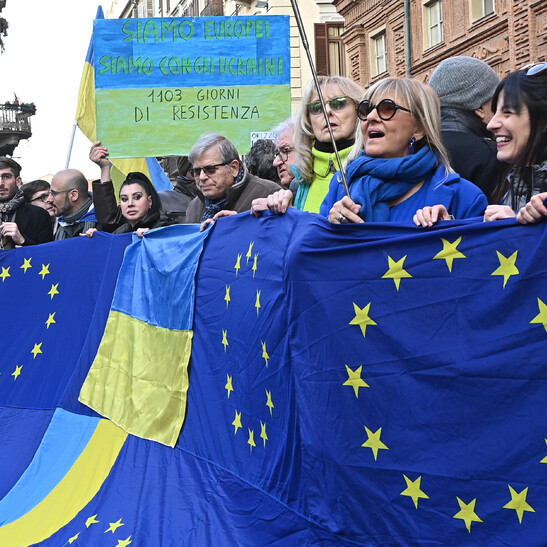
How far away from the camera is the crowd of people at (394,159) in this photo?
3314 mm

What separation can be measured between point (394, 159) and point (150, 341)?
99.1 inches

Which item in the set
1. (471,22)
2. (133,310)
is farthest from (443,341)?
(471,22)

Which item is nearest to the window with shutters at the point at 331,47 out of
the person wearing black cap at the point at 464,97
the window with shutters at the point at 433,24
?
the window with shutters at the point at 433,24

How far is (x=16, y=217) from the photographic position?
318 inches

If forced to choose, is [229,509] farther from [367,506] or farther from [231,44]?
[231,44]

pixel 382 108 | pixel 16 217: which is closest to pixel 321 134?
pixel 382 108

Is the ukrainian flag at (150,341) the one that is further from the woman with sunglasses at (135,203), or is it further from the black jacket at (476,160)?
the black jacket at (476,160)

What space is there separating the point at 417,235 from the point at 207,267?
6.76 feet

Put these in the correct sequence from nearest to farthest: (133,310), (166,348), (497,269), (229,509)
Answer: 1. (497,269)
2. (229,509)
3. (166,348)
4. (133,310)

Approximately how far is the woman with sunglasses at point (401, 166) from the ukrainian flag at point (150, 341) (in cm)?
177

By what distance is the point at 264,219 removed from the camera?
177 inches

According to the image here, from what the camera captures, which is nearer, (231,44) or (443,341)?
(443,341)

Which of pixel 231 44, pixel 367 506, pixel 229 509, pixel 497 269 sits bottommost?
pixel 229 509

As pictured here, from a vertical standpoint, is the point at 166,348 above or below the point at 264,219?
below
